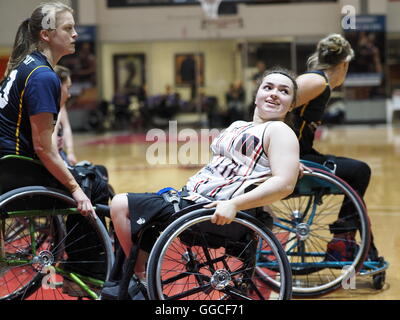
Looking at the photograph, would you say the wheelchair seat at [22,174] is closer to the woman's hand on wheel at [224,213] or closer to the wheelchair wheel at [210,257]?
the wheelchair wheel at [210,257]

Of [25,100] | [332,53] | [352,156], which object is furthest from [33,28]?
[352,156]

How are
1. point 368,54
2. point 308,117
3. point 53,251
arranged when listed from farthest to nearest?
point 368,54, point 308,117, point 53,251

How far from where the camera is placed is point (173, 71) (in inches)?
702

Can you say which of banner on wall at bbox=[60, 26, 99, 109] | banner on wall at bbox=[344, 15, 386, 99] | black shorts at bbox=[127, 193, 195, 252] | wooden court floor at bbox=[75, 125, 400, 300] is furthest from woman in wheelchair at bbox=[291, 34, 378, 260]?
banner on wall at bbox=[60, 26, 99, 109]

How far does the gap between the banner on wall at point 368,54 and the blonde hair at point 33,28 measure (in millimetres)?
14454

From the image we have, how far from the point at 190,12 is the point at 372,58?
4.93 meters

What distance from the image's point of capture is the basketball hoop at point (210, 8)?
16.8 m

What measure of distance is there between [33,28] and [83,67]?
1479 cm

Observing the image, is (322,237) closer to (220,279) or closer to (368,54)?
(220,279)

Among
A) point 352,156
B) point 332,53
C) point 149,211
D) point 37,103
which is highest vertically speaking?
point 332,53

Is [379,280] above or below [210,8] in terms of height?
below

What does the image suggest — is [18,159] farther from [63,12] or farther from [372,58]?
[372,58]

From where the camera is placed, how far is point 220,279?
2.48m

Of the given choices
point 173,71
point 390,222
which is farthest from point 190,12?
point 390,222
